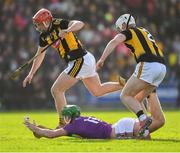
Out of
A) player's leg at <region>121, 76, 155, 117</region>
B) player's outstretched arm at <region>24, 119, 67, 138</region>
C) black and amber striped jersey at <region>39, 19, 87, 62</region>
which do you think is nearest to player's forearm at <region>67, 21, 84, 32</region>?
black and amber striped jersey at <region>39, 19, 87, 62</region>

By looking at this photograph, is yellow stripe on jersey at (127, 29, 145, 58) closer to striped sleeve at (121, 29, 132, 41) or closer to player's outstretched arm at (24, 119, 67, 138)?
striped sleeve at (121, 29, 132, 41)

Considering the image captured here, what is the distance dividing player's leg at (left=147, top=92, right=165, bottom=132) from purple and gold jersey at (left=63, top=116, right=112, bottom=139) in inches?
38.7

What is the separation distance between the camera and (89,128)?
13258mm

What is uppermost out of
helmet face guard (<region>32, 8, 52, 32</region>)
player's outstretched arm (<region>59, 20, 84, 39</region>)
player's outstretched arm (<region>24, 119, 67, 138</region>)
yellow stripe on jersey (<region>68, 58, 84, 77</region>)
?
helmet face guard (<region>32, 8, 52, 32</region>)

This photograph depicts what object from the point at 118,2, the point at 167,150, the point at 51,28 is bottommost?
the point at 167,150

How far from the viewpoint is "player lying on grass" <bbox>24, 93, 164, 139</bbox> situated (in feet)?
42.7

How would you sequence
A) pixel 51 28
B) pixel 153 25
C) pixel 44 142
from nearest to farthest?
pixel 44 142 → pixel 51 28 → pixel 153 25

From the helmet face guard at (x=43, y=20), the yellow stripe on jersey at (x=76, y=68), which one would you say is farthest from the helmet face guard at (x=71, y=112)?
the helmet face guard at (x=43, y=20)

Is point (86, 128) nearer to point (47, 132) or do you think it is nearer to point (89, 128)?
point (89, 128)

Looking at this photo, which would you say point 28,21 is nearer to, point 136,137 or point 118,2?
point 118,2

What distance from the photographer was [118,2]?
1192 inches

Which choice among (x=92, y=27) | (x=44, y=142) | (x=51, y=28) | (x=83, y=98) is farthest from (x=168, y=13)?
(x=44, y=142)

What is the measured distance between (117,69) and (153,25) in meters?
2.87

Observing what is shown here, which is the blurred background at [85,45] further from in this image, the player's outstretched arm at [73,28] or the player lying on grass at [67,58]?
the player's outstretched arm at [73,28]
